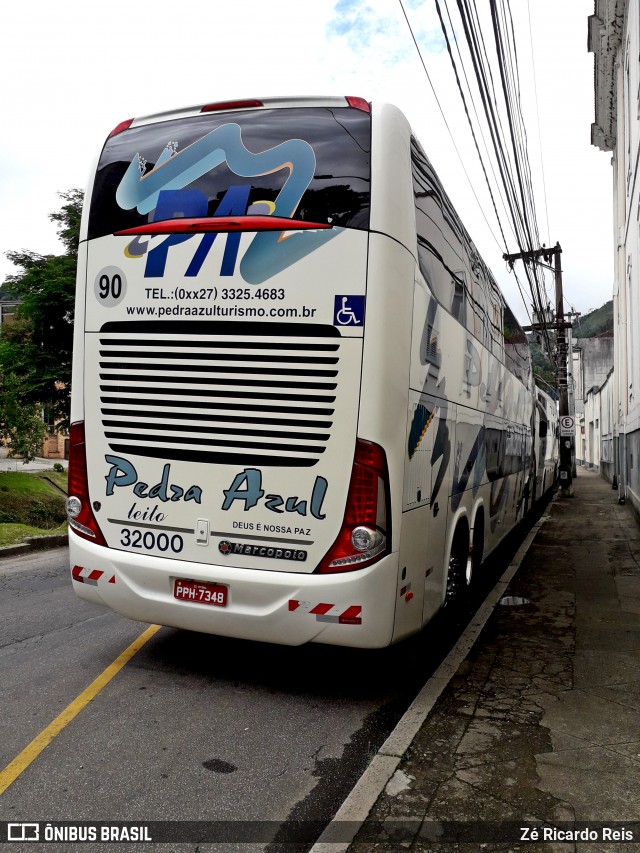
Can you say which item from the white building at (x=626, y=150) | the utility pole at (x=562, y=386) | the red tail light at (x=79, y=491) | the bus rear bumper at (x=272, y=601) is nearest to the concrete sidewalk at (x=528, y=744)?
the bus rear bumper at (x=272, y=601)

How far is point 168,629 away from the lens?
607 cm

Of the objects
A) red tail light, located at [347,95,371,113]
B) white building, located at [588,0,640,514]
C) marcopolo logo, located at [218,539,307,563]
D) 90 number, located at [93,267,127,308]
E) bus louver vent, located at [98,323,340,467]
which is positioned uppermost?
white building, located at [588,0,640,514]

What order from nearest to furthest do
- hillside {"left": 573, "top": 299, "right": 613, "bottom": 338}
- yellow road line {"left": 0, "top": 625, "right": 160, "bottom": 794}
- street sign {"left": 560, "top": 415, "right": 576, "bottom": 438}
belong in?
1. yellow road line {"left": 0, "top": 625, "right": 160, "bottom": 794}
2. street sign {"left": 560, "top": 415, "right": 576, "bottom": 438}
3. hillside {"left": 573, "top": 299, "right": 613, "bottom": 338}

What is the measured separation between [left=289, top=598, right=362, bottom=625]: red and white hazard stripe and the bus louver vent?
2.88 ft

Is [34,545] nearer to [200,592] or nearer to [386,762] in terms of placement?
[200,592]

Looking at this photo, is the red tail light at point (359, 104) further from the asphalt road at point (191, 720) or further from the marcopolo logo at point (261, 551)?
the asphalt road at point (191, 720)

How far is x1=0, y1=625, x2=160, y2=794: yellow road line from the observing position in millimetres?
3594

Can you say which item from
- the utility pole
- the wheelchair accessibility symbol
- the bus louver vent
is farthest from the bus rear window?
the utility pole

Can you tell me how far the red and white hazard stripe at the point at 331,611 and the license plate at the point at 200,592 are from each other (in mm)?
490

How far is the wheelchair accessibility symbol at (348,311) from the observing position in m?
4.33

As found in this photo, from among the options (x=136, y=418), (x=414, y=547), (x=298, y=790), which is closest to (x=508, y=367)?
(x=414, y=547)

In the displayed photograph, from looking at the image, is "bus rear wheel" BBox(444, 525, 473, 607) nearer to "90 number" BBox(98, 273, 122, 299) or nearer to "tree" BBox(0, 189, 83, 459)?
"90 number" BBox(98, 273, 122, 299)

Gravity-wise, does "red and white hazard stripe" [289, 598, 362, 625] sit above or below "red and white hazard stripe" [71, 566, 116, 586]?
below

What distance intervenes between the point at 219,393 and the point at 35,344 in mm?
16779
